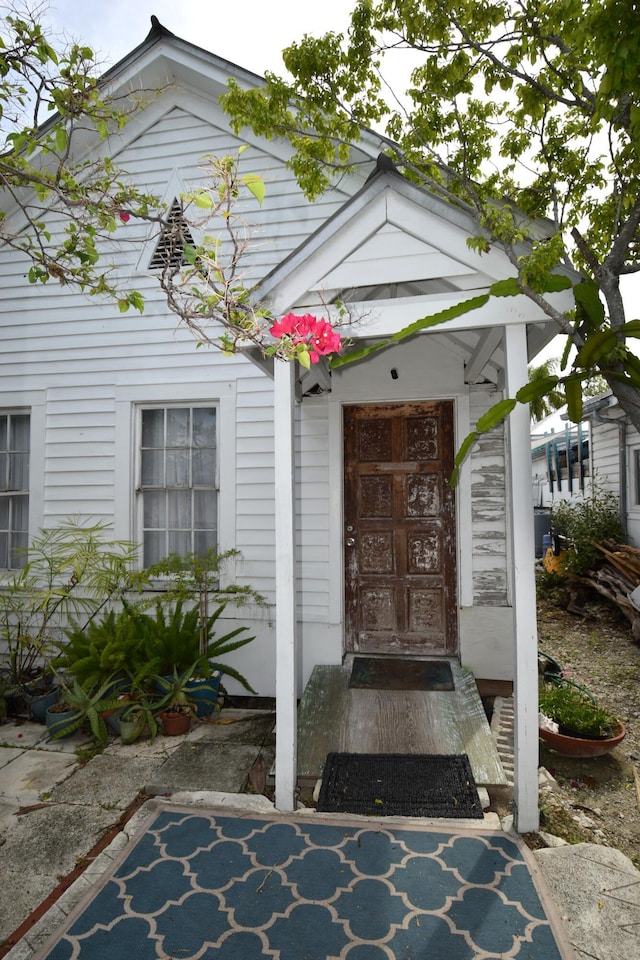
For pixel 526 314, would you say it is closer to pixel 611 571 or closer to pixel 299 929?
pixel 299 929

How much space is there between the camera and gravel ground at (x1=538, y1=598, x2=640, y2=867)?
2.77m

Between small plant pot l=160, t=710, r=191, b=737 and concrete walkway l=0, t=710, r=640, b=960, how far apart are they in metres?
0.06

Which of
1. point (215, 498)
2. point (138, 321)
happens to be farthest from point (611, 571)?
point (138, 321)

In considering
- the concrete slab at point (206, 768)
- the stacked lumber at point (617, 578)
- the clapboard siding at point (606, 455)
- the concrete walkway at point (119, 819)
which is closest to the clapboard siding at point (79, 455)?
the concrete walkway at point (119, 819)

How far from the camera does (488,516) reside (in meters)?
4.37

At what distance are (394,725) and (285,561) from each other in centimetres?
130

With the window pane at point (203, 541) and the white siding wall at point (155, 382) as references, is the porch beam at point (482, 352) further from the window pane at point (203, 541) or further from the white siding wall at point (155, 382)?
the window pane at point (203, 541)

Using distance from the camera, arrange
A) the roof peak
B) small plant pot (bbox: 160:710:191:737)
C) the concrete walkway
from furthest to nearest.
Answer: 1. the roof peak
2. small plant pot (bbox: 160:710:191:737)
3. the concrete walkway

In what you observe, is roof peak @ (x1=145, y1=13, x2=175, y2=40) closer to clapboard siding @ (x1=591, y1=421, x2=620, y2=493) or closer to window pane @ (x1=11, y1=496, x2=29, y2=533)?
window pane @ (x1=11, y1=496, x2=29, y2=533)

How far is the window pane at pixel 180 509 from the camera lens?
4.92 m

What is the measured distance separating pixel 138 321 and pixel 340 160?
85.3 inches

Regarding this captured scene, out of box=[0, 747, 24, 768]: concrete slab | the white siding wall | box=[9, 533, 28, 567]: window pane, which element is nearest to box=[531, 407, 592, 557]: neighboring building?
the white siding wall

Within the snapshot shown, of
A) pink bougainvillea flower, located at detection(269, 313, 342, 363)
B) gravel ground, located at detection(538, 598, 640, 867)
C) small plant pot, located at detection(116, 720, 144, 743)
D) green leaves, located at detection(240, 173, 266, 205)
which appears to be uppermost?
green leaves, located at detection(240, 173, 266, 205)

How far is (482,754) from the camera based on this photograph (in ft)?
10.0
